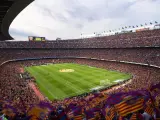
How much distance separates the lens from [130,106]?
8836 millimetres

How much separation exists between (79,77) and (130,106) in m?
39.8

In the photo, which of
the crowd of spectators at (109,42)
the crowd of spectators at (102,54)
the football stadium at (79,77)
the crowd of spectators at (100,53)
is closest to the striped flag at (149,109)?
the football stadium at (79,77)

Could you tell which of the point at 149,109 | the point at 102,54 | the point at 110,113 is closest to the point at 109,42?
the point at 102,54

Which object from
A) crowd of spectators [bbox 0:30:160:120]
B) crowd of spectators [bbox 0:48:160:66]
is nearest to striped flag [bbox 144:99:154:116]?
crowd of spectators [bbox 0:30:160:120]

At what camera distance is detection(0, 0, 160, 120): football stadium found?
30.8ft

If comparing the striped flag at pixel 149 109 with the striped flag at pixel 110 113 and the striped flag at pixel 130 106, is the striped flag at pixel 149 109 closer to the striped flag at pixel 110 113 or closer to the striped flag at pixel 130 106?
the striped flag at pixel 130 106

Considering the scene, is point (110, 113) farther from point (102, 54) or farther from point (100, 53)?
point (100, 53)

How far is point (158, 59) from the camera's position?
4997 centimetres

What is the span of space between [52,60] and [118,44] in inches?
1299

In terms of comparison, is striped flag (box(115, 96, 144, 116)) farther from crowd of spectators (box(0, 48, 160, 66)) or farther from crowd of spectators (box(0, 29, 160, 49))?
crowd of spectators (box(0, 29, 160, 49))

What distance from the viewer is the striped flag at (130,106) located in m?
8.57

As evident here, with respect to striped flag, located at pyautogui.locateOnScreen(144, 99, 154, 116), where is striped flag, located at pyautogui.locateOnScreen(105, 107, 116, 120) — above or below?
below

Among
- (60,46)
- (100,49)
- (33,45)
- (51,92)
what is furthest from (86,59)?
(51,92)

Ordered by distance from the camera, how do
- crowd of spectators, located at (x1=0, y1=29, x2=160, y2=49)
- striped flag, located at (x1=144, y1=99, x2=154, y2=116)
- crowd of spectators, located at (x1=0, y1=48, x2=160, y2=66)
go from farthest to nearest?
1. crowd of spectators, located at (x1=0, y1=29, x2=160, y2=49)
2. crowd of spectators, located at (x1=0, y1=48, x2=160, y2=66)
3. striped flag, located at (x1=144, y1=99, x2=154, y2=116)
